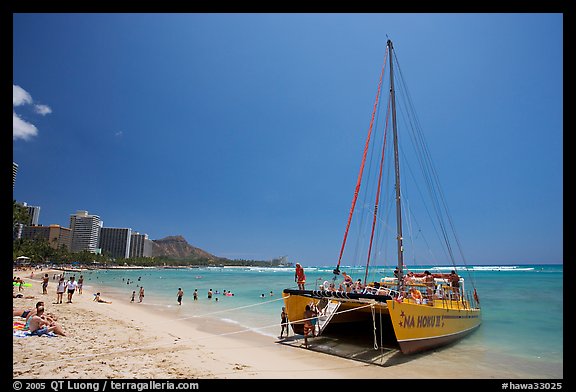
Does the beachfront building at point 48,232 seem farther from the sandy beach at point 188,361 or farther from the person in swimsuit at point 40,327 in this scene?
the sandy beach at point 188,361

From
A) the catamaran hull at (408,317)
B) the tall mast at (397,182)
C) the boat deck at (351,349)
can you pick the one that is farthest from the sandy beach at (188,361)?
the tall mast at (397,182)

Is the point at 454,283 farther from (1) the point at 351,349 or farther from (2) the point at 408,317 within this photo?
(1) the point at 351,349

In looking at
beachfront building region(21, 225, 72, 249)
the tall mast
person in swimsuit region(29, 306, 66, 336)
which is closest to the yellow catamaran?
the tall mast

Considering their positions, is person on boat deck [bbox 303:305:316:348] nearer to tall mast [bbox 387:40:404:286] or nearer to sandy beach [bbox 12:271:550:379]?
sandy beach [bbox 12:271:550:379]

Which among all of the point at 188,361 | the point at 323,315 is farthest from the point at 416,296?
the point at 188,361

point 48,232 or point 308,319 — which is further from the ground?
point 48,232

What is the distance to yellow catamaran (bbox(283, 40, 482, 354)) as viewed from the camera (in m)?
9.22

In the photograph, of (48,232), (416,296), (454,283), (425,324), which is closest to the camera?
(425,324)

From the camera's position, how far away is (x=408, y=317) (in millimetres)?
9203

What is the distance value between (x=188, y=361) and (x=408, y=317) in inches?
247
